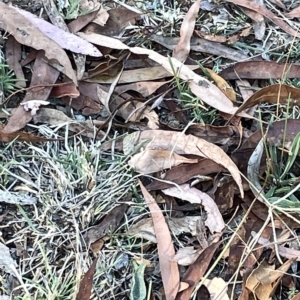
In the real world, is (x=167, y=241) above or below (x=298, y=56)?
below

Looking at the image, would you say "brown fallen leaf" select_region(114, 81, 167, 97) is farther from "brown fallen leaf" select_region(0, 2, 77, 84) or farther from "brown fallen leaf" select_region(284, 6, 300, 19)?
"brown fallen leaf" select_region(284, 6, 300, 19)

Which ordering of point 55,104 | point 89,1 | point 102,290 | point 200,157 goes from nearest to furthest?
point 102,290 < point 200,157 < point 55,104 < point 89,1

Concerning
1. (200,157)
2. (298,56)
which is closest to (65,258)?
(200,157)

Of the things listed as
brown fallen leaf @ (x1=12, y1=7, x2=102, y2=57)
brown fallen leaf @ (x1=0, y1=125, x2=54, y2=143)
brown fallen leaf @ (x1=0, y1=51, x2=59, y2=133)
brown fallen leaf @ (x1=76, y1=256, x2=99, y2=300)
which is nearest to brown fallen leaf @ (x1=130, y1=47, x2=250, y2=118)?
brown fallen leaf @ (x1=12, y1=7, x2=102, y2=57)

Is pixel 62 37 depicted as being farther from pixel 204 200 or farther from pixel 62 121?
pixel 204 200

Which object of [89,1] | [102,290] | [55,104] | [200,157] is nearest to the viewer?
[102,290]

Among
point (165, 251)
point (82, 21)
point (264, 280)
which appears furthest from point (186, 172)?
point (82, 21)

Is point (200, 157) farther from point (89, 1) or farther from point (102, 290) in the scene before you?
point (89, 1)
